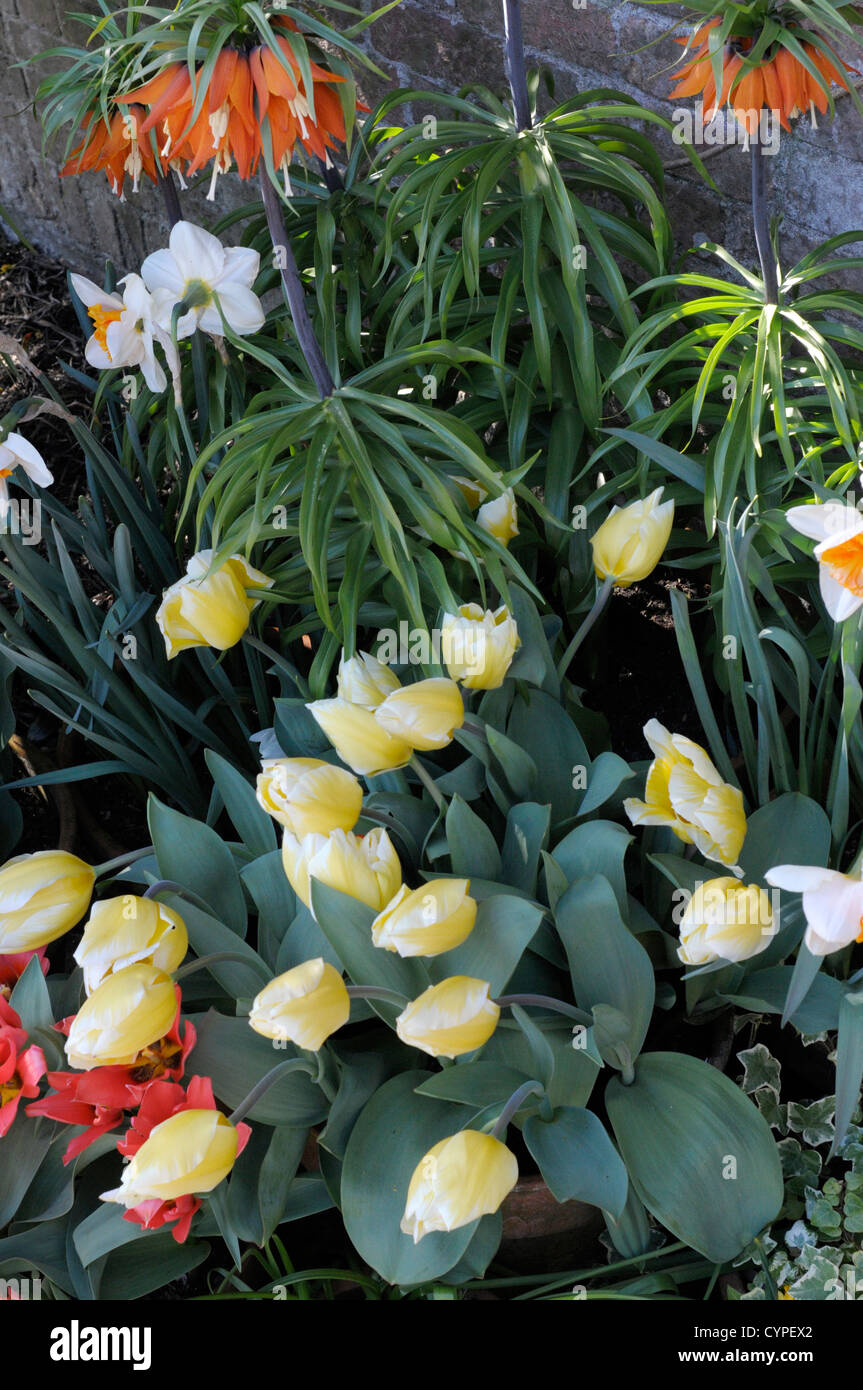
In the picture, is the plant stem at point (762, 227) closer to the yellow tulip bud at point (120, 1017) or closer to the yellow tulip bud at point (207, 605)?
the yellow tulip bud at point (207, 605)

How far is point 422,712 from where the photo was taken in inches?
36.3

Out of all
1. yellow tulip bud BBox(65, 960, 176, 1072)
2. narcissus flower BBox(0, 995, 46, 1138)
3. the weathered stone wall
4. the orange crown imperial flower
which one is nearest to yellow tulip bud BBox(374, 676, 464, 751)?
yellow tulip bud BBox(65, 960, 176, 1072)

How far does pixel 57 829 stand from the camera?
148 centimetres

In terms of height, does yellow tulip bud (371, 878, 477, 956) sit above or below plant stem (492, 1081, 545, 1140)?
above

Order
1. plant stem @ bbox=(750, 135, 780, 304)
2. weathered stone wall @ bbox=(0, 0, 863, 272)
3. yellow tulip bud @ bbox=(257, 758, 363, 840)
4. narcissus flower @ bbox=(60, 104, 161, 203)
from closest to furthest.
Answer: yellow tulip bud @ bbox=(257, 758, 363, 840)
plant stem @ bbox=(750, 135, 780, 304)
narcissus flower @ bbox=(60, 104, 161, 203)
weathered stone wall @ bbox=(0, 0, 863, 272)

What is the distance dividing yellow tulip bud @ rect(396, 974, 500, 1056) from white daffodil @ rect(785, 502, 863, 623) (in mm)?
363

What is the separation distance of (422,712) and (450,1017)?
0.24 m

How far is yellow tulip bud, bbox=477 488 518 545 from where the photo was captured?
43.6 inches

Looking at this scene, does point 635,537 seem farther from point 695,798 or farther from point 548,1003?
point 548,1003

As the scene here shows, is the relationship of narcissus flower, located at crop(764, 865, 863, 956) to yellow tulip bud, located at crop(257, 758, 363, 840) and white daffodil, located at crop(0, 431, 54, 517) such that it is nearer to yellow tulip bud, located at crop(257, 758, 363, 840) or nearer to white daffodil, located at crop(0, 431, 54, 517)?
yellow tulip bud, located at crop(257, 758, 363, 840)

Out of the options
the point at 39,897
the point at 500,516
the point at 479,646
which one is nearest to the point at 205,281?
the point at 500,516
